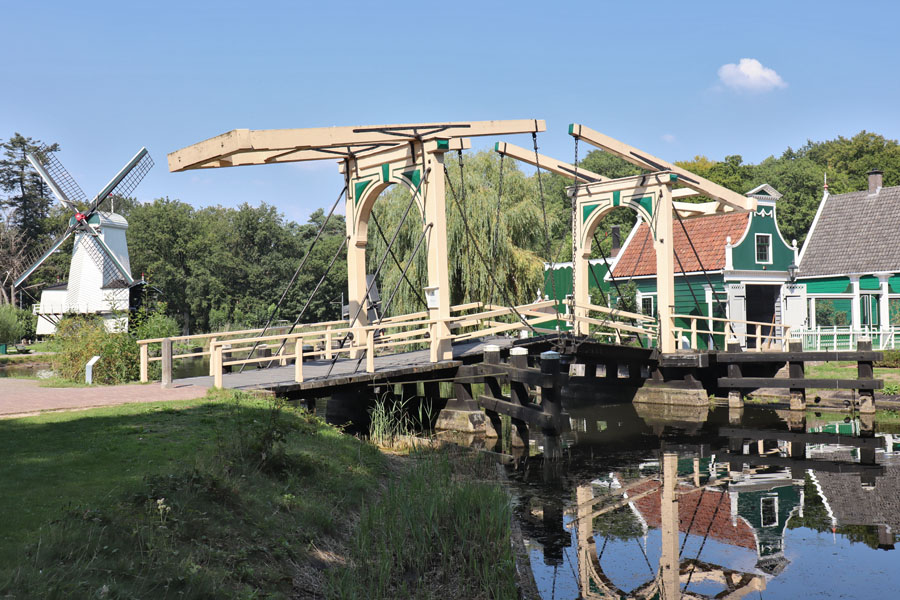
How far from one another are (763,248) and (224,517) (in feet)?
86.1

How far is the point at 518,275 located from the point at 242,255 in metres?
39.7

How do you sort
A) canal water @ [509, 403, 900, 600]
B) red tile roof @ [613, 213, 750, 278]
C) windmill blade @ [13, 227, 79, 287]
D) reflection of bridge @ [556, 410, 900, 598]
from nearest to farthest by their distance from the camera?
canal water @ [509, 403, 900, 600], reflection of bridge @ [556, 410, 900, 598], red tile roof @ [613, 213, 750, 278], windmill blade @ [13, 227, 79, 287]

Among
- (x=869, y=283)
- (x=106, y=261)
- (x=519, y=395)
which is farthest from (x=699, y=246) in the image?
(x=106, y=261)

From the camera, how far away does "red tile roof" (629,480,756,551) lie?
9052 mm

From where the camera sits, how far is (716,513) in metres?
9.98

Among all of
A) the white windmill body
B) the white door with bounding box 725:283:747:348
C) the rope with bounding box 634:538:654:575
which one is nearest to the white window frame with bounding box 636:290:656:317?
the white door with bounding box 725:283:747:348

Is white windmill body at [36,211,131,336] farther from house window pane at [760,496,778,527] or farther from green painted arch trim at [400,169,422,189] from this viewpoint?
house window pane at [760,496,778,527]

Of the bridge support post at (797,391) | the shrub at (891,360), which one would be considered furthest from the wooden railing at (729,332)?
the shrub at (891,360)

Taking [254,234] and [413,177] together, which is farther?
[254,234]

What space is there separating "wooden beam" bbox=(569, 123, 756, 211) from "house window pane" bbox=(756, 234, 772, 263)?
7521 millimetres

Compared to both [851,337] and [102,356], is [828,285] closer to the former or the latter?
[851,337]

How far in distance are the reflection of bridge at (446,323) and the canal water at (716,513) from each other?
200 centimetres

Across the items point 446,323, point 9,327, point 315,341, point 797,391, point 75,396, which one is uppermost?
point 9,327

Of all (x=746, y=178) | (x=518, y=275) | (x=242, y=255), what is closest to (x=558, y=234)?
(x=746, y=178)
